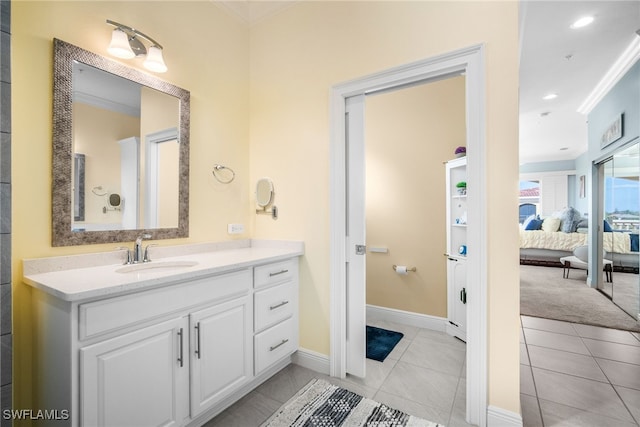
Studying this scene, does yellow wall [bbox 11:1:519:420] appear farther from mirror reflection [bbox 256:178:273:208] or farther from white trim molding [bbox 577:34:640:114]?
white trim molding [bbox 577:34:640:114]

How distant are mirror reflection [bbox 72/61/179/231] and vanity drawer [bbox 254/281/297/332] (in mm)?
808

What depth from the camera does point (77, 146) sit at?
159 cm

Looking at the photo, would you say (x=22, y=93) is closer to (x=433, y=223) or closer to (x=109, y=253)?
(x=109, y=253)

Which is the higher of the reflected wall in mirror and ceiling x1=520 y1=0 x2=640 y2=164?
ceiling x1=520 y1=0 x2=640 y2=164

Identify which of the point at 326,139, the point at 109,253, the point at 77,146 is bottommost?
the point at 109,253

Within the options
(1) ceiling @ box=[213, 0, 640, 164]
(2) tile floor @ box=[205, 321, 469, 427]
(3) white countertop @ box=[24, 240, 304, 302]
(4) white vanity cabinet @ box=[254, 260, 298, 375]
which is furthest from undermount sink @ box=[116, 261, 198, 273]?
(1) ceiling @ box=[213, 0, 640, 164]

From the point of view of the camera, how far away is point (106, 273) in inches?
57.4

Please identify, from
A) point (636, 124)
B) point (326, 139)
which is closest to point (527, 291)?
point (636, 124)

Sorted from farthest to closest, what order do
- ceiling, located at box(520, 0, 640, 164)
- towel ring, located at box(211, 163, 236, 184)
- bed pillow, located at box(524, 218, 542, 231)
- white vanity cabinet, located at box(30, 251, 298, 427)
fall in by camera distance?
1. bed pillow, located at box(524, 218, 542, 231)
2. ceiling, located at box(520, 0, 640, 164)
3. towel ring, located at box(211, 163, 236, 184)
4. white vanity cabinet, located at box(30, 251, 298, 427)

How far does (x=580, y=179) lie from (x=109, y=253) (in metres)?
11.7

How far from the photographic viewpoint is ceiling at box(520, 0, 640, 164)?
2639mm

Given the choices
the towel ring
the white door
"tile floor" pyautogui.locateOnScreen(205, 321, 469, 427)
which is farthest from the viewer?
the towel ring

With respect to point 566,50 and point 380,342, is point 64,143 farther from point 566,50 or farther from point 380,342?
point 566,50

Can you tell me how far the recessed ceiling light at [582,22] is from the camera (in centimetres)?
274
